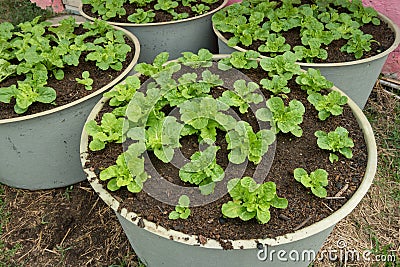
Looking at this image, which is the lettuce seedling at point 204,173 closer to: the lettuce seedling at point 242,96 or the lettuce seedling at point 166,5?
the lettuce seedling at point 242,96

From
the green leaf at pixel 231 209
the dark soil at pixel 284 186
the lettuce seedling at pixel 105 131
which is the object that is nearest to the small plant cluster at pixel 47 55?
the lettuce seedling at pixel 105 131

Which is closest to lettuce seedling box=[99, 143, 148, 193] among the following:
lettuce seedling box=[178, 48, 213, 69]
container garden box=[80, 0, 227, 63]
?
lettuce seedling box=[178, 48, 213, 69]

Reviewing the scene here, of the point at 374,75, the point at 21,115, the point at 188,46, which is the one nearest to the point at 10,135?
the point at 21,115

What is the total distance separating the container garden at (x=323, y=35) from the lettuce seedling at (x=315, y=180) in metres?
0.70

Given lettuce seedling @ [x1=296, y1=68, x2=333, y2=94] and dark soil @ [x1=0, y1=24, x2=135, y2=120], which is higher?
lettuce seedling @ [x1=296, y1=68, x2=333, y2=94]

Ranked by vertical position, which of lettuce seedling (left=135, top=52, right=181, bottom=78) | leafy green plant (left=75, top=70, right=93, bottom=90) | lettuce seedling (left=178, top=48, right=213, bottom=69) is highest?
lettuce seedling (left=178, top=48, right=213, bottom=69)

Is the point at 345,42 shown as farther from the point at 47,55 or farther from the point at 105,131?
the point at 47,55

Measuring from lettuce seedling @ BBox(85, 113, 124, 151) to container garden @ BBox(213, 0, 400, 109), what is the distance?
30.9 inches

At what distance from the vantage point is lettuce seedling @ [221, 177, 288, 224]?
1.22 m

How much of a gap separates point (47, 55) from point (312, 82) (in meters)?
1.21

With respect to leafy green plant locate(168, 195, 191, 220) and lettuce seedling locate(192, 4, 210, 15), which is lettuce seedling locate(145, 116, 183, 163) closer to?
leafy green plant locate(168, 195, 191, 220)

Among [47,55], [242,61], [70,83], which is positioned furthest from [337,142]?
[47,55]

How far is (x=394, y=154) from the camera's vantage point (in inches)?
85.7

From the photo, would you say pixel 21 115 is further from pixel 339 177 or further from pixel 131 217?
pixel 339 177
